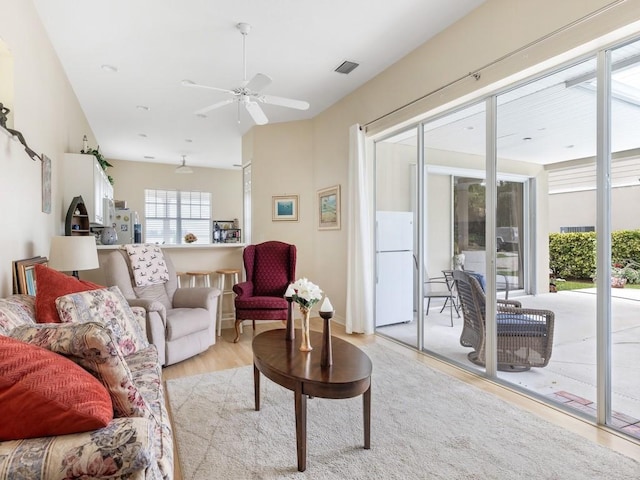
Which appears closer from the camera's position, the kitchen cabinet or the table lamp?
the table lamp

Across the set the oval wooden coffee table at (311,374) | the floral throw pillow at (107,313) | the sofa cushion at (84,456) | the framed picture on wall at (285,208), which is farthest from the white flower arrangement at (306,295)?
the framed picture on wall at (285,208)

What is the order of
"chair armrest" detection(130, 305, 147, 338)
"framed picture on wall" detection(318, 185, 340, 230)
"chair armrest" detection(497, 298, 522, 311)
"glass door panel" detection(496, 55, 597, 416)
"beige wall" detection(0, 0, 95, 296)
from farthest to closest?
"framed picture on wall" detection(318, 185, 340, 230) < "chair armrest" detection(497, 298, 522, 311) < "chair armrest" detection(130, 305, 147, 338) < "glass door panel" detection(496, 55, 597, 416) < "beige wall" detection(0, 0, 95, 296)

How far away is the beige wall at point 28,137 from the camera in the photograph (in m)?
2.22

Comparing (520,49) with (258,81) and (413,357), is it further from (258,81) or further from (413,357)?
(413,357)

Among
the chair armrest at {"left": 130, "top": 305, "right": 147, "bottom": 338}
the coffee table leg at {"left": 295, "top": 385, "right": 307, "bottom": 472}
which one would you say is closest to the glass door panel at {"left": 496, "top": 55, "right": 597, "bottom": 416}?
the coffee table leg at {"left": 295, "top": 385, "right": 307, "bottom": 472}

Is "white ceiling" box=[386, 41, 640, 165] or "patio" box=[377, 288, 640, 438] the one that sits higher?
"white ceiling" box=[386, 41, 640, 165]

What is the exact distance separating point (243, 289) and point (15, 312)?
100 inches

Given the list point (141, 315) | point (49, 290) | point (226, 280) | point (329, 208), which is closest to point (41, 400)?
point (49, 290)

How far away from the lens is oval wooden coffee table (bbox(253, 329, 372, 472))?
1.80 metres

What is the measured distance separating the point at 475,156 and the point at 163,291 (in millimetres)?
3366

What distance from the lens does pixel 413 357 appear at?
3562 mm

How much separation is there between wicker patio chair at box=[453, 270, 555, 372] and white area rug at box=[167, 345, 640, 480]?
1.50ft

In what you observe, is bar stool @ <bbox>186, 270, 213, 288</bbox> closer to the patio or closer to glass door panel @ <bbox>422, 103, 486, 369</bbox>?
glass door panel @ <bbox>422, 103, 486, 369</bbox>

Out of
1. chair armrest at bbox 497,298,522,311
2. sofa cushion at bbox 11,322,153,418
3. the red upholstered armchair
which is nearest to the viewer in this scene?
sofa cushion at bbox 11,322,153,418
